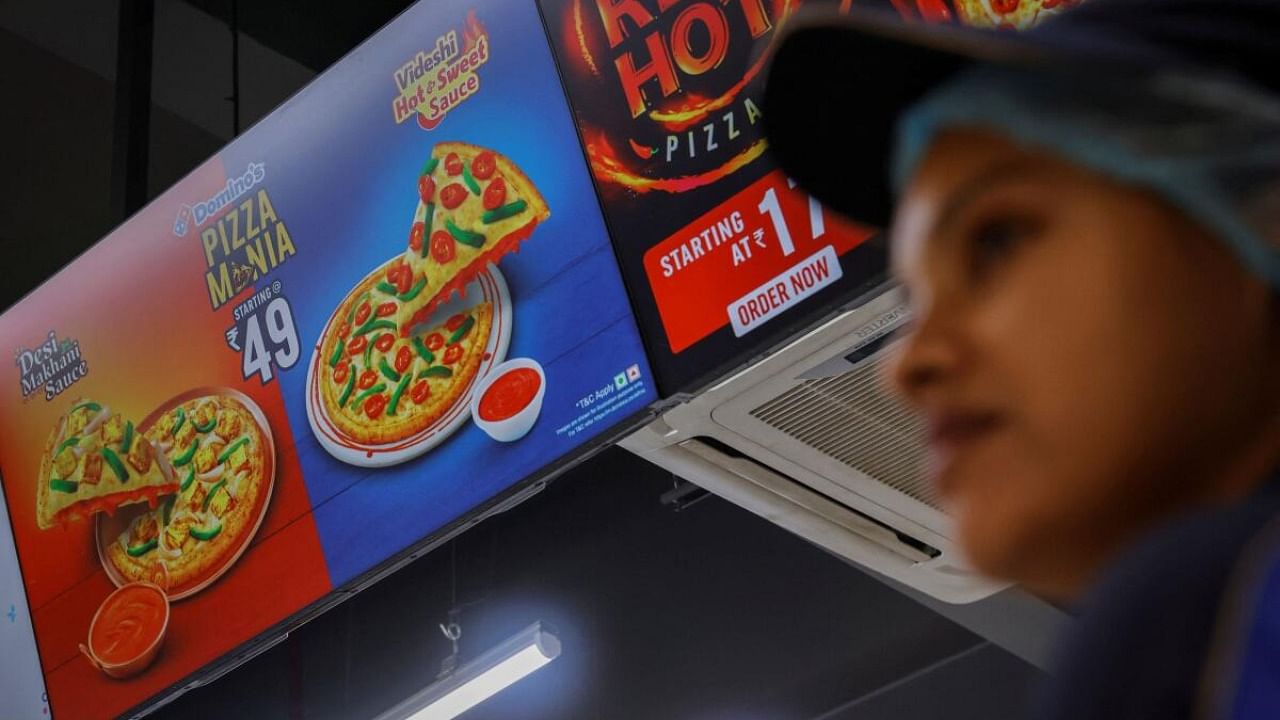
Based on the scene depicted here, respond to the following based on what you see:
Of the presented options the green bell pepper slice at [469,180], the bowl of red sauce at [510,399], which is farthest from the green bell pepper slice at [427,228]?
the bowl of red sauce at [510,399]

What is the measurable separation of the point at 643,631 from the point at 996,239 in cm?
476

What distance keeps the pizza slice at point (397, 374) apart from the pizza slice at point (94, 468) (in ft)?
2.16

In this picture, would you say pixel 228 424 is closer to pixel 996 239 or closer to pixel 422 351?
pixel 422 351

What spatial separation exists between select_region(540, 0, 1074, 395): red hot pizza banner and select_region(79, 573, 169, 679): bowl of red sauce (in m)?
1.64

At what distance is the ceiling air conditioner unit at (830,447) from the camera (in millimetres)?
3121

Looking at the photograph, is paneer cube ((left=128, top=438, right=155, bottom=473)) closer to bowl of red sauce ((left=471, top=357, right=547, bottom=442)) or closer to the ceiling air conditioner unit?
bowl of red sauce ((left=471, top=357, right=547, bottom=442))

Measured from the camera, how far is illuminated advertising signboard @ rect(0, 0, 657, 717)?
138 inches

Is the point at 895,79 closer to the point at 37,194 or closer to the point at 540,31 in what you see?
the point at 540,31

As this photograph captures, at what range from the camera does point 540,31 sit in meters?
3.72

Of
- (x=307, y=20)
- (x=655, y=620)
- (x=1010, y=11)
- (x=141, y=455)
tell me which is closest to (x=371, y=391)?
(x=141, y=455)

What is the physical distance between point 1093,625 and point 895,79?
410 millimetres

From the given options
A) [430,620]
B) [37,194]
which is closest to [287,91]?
[37,194]

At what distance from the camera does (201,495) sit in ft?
13.8

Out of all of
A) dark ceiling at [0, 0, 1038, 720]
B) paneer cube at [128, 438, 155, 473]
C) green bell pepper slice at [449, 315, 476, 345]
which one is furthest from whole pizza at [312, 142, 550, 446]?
dark ceiling at [0, 0, 1038, 720]
